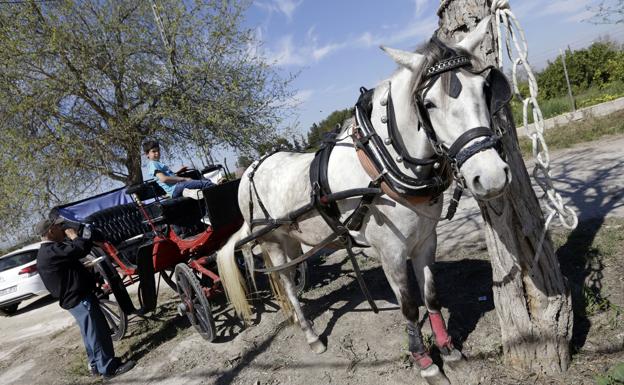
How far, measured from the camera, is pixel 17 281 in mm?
7633

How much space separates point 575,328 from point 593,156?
18.7 ft

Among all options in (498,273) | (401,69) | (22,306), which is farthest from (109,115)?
(498,273)

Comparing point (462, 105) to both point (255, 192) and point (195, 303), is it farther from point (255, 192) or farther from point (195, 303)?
point (195, 303)

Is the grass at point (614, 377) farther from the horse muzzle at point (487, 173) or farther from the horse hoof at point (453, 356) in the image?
the horse muzzle at point (487, 173)

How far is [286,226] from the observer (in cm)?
320

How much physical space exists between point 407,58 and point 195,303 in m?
3.33

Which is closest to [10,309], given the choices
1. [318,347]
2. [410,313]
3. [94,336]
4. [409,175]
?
[94,336]

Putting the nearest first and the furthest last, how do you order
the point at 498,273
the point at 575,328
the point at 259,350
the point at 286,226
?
the point at 498,273, the point at 575,328, the point at 286,226, the point at 259,350

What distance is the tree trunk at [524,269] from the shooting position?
2.15m

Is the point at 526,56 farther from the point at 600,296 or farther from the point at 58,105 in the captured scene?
the point at 58,105

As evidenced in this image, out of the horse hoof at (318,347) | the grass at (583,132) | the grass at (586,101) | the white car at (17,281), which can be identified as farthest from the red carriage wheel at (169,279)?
the grass at (586,101)

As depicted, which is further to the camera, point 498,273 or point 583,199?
point 583,199

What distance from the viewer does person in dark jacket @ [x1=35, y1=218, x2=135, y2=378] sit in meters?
3.55

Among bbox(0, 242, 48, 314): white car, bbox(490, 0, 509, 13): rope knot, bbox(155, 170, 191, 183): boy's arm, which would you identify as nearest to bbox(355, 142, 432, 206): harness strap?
bbox(490, 0, 509, 13): rope knot
